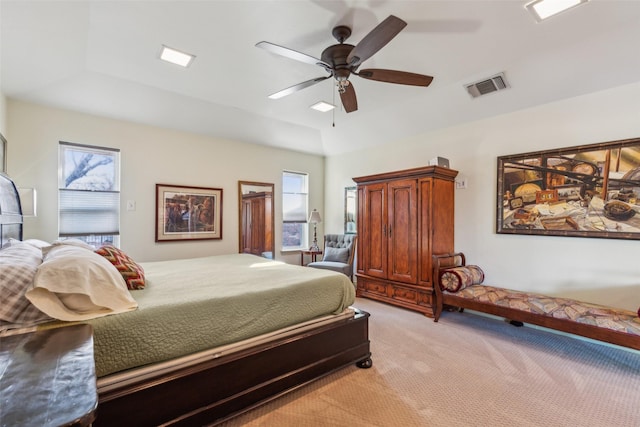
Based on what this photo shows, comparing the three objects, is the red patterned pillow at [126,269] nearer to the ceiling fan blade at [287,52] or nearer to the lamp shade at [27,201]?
the lamp shade at [27,201]

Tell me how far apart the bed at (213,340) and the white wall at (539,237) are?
2.26 meters

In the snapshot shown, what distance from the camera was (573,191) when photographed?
3186mm

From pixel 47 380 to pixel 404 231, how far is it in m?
3.79

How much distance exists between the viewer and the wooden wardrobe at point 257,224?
16.8ft

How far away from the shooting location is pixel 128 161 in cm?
404

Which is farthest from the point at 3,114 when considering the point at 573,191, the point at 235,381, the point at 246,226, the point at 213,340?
the point at 573,191

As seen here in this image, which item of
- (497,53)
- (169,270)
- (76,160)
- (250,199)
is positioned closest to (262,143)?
(250,199)

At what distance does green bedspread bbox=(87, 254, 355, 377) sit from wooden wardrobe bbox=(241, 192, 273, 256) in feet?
7.29

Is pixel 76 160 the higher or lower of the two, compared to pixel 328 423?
higher

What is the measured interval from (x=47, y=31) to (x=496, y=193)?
188 inches

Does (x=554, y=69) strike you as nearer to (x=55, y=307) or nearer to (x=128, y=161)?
(x=55, y=307)

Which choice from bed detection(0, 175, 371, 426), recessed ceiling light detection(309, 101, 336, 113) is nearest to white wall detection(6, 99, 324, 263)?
bed detection(0, 175, 371, 426)

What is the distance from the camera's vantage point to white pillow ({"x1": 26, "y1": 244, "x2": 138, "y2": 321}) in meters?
1.39

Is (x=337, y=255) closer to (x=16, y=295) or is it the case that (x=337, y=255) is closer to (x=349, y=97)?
(x=349, y=97)
